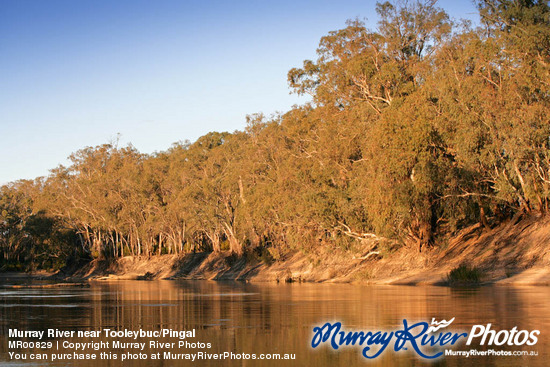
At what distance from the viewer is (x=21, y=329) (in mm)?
15320

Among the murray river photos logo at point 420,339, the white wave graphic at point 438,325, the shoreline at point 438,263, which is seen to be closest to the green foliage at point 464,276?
the shoreline at point 438,263

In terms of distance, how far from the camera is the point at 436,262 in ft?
133

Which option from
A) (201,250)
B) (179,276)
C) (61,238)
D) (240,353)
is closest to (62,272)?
(61,238)

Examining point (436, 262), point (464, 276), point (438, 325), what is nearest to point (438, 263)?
point (436, 262)

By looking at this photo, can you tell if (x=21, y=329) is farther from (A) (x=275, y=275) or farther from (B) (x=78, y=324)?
(A) (x=275, y=275)

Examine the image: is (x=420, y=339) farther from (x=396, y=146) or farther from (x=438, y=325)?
(x=396, y=146)

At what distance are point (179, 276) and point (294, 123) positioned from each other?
2656 centimetres

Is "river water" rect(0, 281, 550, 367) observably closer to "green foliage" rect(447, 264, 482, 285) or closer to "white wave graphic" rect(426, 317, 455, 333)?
"white wave graphic" rect(426, 317, 455, 333)

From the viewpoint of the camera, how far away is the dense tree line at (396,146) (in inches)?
1352

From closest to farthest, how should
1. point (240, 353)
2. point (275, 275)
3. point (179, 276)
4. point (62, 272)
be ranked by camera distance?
point (240, 353) < point (275, 275) < point (179, 276) < point (62, 272)

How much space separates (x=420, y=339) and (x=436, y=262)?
29.3 meters

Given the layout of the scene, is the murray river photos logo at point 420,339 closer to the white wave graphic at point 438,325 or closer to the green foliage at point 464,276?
the white wave graphic at point 438,325

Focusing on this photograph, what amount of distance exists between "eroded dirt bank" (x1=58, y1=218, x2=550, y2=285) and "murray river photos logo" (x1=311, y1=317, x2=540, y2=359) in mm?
20118

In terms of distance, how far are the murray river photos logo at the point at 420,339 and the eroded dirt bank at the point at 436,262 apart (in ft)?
66.0
